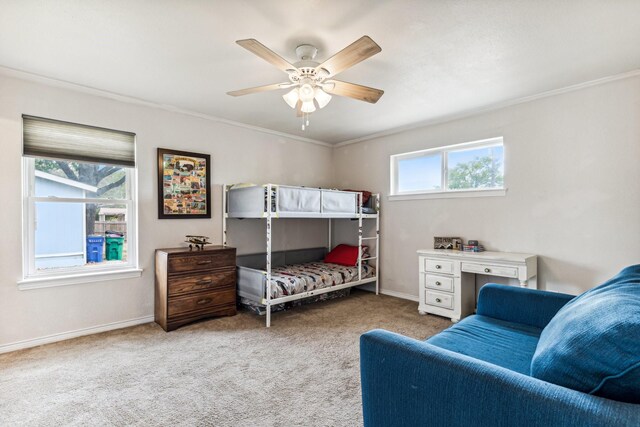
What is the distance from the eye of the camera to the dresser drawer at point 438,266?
3439 millimetres

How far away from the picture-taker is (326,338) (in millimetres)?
2963

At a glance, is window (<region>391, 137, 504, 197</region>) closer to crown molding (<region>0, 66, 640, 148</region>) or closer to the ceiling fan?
crown molding (<region>0, 66, 640, 148</region>)

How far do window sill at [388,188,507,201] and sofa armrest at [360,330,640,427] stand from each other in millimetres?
2879

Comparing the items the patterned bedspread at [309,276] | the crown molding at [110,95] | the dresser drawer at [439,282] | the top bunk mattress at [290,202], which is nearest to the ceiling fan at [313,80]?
the top bunk mattress at [290,202]

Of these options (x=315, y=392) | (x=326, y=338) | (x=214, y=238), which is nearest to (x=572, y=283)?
(x=326, y=338)

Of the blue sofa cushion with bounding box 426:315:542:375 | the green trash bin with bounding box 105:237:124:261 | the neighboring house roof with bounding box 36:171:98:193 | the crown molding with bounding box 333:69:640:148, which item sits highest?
the crown molding with bounding box 333:69:640:148

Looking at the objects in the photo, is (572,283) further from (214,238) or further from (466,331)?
(214,238)

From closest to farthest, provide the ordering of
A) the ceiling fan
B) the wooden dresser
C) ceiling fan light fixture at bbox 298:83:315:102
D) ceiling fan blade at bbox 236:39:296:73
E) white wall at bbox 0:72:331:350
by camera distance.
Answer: ceiling fan blade at bbox 236:39:296:73 → the ceiling fan → ceiling fan light fixture at bbox 298:83:315:102 → white wall at bbox 0:72:331:350 → the wooden dresser

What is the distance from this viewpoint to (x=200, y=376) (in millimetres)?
2283

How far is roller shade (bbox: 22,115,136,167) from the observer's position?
2.79 meters

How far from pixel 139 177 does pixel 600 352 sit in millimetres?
3763

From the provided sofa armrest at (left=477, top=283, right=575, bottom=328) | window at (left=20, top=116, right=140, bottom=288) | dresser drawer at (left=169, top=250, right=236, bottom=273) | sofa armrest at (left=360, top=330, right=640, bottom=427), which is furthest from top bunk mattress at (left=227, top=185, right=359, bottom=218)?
sofa armrest at (left=360, top=330, right=640, bottom=427)

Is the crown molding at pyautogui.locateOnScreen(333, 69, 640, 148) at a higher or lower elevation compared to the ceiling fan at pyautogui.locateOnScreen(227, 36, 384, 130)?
higher

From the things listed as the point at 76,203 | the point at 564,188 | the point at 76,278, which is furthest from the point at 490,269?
the point at 76,203
